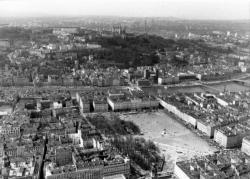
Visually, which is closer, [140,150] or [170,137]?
[140,150]

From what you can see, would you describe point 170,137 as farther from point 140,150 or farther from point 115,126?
point 115,126

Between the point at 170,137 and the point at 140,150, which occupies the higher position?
the point at 140,150

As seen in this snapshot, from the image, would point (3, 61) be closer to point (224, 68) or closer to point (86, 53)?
point (86, 53)

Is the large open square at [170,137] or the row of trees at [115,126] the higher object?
the row of trees at [115,126]

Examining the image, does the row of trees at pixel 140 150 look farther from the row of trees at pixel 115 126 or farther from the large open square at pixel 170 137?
the row of trees at pixel 115 126

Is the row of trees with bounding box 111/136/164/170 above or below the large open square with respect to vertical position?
above

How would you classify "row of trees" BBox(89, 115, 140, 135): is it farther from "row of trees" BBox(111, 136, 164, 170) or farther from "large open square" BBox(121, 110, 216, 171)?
"row of trees" BBox(111, 136, 164, 170)

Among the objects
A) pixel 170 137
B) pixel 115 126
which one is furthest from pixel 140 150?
pixel 115 126

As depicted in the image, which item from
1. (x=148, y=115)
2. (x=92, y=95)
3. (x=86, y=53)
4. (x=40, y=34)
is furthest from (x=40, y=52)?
(x=148, y=115)

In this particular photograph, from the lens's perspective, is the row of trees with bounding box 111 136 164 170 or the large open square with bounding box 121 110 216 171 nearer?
the row of trees with bounding box 111 136 164 170

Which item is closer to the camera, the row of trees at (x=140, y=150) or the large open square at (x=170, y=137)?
the row of trees at (x=140, y=150)

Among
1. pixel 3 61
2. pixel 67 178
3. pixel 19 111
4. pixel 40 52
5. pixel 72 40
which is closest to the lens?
pixel 67 178
